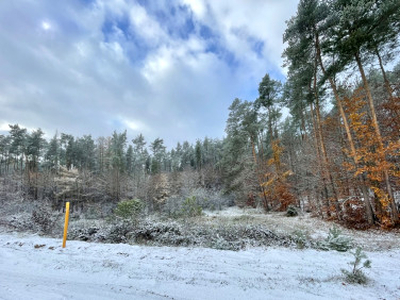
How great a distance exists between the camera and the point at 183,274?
276cm

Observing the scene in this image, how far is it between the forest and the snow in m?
4.14

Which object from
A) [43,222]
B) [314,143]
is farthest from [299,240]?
[43,222]

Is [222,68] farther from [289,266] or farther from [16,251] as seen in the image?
[16,251]

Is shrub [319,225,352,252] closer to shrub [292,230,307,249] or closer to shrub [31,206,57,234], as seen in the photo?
shrub [292,230,307,249]

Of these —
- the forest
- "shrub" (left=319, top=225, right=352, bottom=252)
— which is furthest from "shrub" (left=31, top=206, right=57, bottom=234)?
"shrub" (left=319, top=225, right=352, bottom=252)

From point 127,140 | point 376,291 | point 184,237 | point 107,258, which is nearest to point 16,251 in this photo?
point 107,258

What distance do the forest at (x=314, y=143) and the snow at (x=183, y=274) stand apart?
4.14 m

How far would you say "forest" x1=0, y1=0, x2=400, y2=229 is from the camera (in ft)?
20.9

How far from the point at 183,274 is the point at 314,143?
10380 mm

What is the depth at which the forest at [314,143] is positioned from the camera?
6355 millimetres

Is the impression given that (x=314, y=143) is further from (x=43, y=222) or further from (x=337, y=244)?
(x=43, y=222)

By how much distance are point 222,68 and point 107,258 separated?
1187 cm

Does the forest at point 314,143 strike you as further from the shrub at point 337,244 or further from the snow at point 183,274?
the snow at point 183,274

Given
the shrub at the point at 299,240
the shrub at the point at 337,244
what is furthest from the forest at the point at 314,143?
the shrub at the point at 299,240
